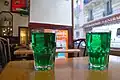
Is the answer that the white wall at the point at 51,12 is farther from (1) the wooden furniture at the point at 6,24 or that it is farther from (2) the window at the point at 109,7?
(1) the wooden furniture at the point at 6,24

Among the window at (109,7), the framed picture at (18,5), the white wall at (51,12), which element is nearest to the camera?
the window at (109,7)

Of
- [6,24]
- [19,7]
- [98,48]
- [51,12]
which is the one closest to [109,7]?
[51,12]

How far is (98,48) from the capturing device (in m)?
0.73

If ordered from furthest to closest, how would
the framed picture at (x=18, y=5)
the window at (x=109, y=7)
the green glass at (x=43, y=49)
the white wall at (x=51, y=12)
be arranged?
the framed picture at (x=18, y=5) < the white wall at (x=51, y=12) < the window at (x=109, y=7) < the green glass at (x=43, y=49)

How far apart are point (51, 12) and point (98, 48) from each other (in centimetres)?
362

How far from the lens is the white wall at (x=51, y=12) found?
4.05m

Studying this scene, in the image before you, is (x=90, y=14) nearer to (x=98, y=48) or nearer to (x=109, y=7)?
(x=109, y=7)

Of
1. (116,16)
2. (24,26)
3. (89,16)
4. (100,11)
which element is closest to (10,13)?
(24,26)

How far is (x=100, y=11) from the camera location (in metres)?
3.76

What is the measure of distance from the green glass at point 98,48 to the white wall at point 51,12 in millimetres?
3374

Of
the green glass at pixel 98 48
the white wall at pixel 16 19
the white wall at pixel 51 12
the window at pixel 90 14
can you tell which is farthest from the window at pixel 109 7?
the white wall at pixel 16 19

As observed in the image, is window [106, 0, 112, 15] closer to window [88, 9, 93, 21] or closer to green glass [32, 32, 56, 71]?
window [88, 9, 93, 21]

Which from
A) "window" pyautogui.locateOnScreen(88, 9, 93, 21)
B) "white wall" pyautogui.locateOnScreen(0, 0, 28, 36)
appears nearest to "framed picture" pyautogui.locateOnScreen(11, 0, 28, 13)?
"white wall" pyautogui.locateOnScreen(0, 0, 28, 36)

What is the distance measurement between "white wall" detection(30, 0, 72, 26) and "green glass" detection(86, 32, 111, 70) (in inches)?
133
